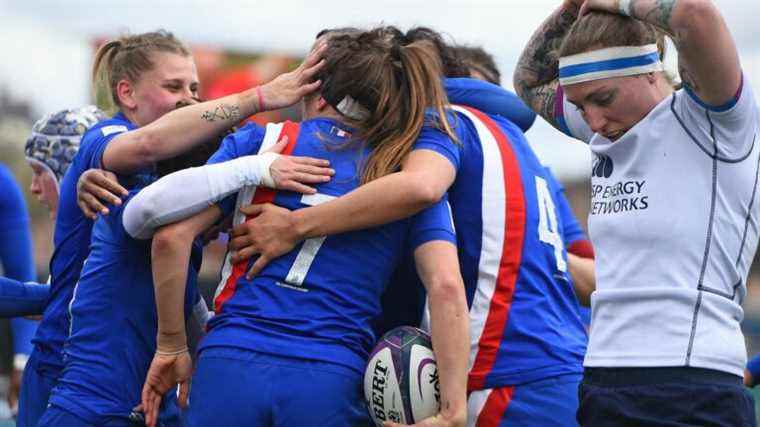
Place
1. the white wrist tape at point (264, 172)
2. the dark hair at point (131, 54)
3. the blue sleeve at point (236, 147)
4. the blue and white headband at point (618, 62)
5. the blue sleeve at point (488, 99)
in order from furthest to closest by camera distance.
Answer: the dark hair at point (131, 54) → the blue sleeve at point (488, 99) → the blue sleeve at point (236, 147) → the white wrist tape at point (264, 172) → the blue and white headband at point (618, 62)

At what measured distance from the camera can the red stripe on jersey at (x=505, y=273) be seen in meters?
3.92

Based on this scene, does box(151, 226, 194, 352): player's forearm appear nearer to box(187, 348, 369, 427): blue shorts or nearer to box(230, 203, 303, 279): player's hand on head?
box(230, 203, 303, 279): player's hand on head

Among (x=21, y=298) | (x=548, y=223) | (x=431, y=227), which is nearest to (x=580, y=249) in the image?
(x=548, y=223)

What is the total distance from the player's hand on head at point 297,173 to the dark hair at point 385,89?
17 cm

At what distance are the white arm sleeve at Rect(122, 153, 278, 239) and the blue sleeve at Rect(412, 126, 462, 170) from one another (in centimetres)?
50

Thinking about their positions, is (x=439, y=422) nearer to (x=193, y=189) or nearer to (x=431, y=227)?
(x=431, y=227)

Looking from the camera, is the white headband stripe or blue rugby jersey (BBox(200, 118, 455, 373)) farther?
the white headband stripe

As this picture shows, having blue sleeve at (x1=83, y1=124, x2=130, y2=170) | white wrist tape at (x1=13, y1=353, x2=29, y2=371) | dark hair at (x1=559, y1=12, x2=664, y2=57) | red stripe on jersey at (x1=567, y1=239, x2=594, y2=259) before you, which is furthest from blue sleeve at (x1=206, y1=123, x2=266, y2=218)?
white wrist tape at (x1=13, y1=353, x2=29, y2=371)

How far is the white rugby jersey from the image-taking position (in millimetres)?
3250

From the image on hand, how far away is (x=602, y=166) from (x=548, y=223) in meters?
0.62

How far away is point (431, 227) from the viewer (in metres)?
3.80

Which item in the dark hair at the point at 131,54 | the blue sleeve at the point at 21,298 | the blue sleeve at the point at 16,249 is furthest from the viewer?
the blue sleeve at the point at 16,249

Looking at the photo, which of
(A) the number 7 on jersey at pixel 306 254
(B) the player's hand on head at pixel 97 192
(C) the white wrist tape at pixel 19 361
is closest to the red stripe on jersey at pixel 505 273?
(A) the number 7 on jersey at pixel 306 254

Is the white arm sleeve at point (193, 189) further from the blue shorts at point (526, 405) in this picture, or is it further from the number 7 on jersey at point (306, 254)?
the blue shorts at point (526, 405)
